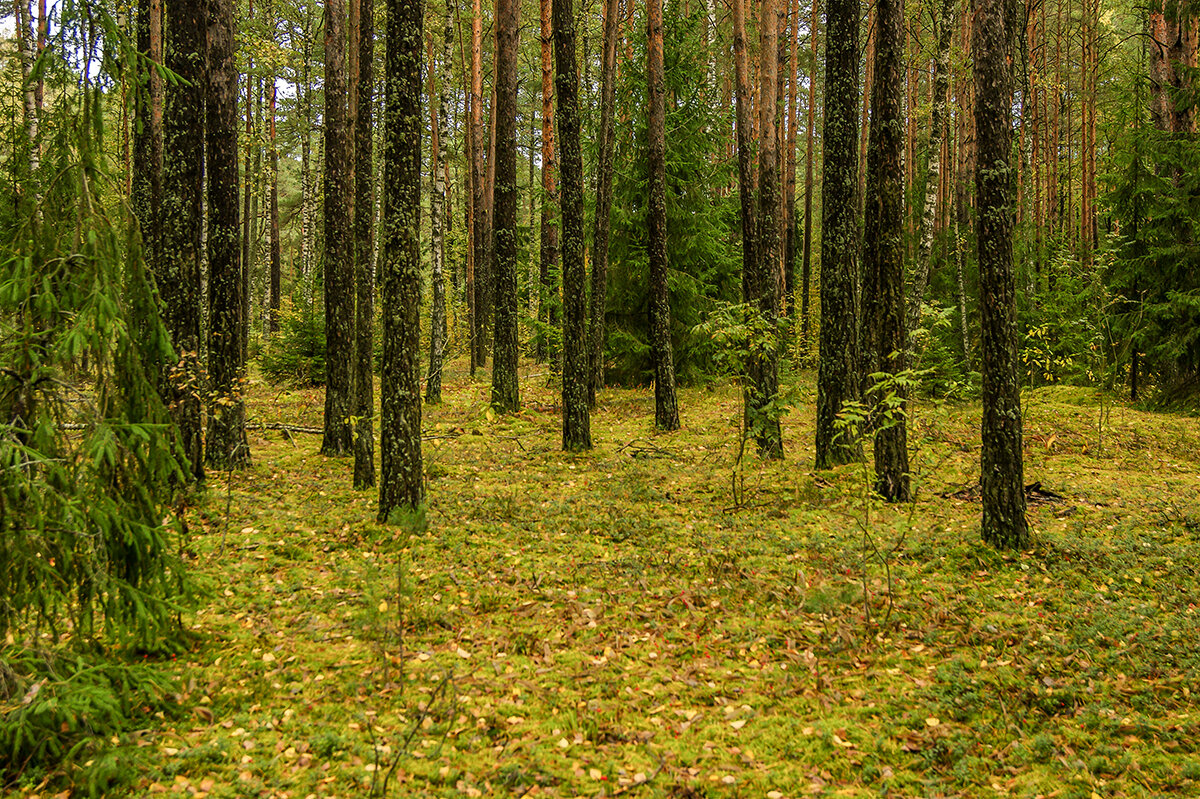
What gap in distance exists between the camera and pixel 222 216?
8.70 meters

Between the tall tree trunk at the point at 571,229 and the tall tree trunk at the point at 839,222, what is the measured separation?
3658 mm

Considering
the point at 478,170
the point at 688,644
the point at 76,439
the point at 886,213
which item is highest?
the point at 478,170

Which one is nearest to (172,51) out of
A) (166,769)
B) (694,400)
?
(166,769)

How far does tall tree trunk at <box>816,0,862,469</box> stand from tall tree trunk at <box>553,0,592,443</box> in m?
3.66

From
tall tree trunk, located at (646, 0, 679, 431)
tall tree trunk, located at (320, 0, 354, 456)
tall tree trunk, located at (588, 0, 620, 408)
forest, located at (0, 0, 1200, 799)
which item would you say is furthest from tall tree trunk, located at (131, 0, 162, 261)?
tall tree trunk, located at (588, 0, 620, 408)

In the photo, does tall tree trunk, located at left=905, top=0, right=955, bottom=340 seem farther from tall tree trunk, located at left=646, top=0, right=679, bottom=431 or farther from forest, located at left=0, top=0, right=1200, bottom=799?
tall tree trunk, located at left=646, top=0, right=679, bottom=431

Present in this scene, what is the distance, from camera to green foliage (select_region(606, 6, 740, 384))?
15.9m

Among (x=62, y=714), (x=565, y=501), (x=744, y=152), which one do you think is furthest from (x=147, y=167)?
(x=744, y=152)

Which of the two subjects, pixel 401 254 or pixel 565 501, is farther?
pixel 565 501

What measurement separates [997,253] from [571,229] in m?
6.29

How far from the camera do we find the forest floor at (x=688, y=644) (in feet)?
12.3

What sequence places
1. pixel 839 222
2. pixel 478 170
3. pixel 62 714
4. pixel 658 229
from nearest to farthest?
1. pixel 62 714
2. pixel 839 222
3. pixel 658 229
4. pixel 478 170

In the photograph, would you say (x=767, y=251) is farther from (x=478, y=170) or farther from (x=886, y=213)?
(x=478, y=170)

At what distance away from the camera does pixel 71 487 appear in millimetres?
3703
